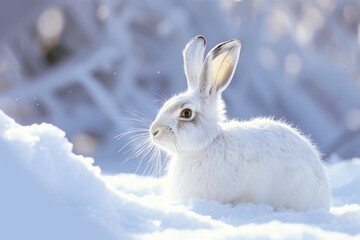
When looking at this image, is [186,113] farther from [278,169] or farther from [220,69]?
[278,169]

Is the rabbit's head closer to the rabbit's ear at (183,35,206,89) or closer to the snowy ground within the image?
the rabbit's ear at (183,35,206,89)

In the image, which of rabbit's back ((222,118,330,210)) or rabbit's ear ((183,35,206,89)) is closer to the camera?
rabbit's back ((222,118,330,210))

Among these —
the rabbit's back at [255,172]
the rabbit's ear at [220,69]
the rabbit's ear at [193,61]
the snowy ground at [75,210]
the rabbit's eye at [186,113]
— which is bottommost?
the snowy ground at [75,210]

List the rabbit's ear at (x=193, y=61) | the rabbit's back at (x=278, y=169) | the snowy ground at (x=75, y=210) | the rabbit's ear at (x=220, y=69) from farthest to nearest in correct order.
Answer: the rabbit's ear at (x=193, y=61) < the rabbit's ear at (x=220, y=69) < the rabbit's back at (x=278, y=169) < the snowy ground at (x=75, y=210)

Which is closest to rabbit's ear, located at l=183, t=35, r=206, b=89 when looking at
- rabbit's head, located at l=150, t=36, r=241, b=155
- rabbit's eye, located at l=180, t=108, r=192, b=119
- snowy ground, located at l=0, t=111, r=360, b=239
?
rabbit's head, located at l=150, t=36, r=241, b=155

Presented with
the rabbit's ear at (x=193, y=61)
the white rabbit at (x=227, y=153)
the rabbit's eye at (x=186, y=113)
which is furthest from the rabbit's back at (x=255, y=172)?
the rabbit's ear at (x=193, y=61)

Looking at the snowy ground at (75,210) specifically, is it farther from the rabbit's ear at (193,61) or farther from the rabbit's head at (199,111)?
the rabbit's ear at (193,61)
